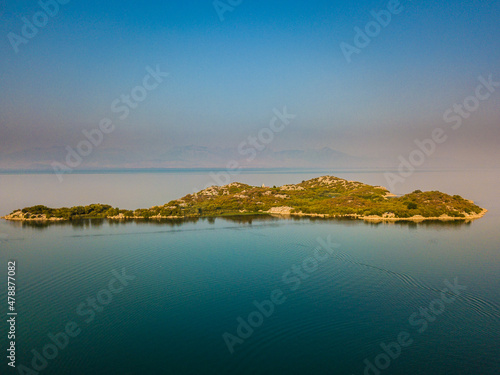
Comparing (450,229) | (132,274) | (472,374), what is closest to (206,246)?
(132,274)

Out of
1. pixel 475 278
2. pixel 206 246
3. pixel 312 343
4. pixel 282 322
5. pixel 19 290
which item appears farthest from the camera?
pixel 206 246

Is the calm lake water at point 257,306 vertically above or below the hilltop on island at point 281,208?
below

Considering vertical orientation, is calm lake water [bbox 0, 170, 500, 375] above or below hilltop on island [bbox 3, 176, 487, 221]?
below

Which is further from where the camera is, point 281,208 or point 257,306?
point 281,208

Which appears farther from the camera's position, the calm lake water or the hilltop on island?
the hilltop on island

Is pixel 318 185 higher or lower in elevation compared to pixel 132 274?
higher

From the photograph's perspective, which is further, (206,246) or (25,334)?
(206,246)

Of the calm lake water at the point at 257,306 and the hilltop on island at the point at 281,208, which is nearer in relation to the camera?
the calm lake water at the point at 257,306

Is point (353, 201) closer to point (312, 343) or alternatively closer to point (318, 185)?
point (318, 185)
